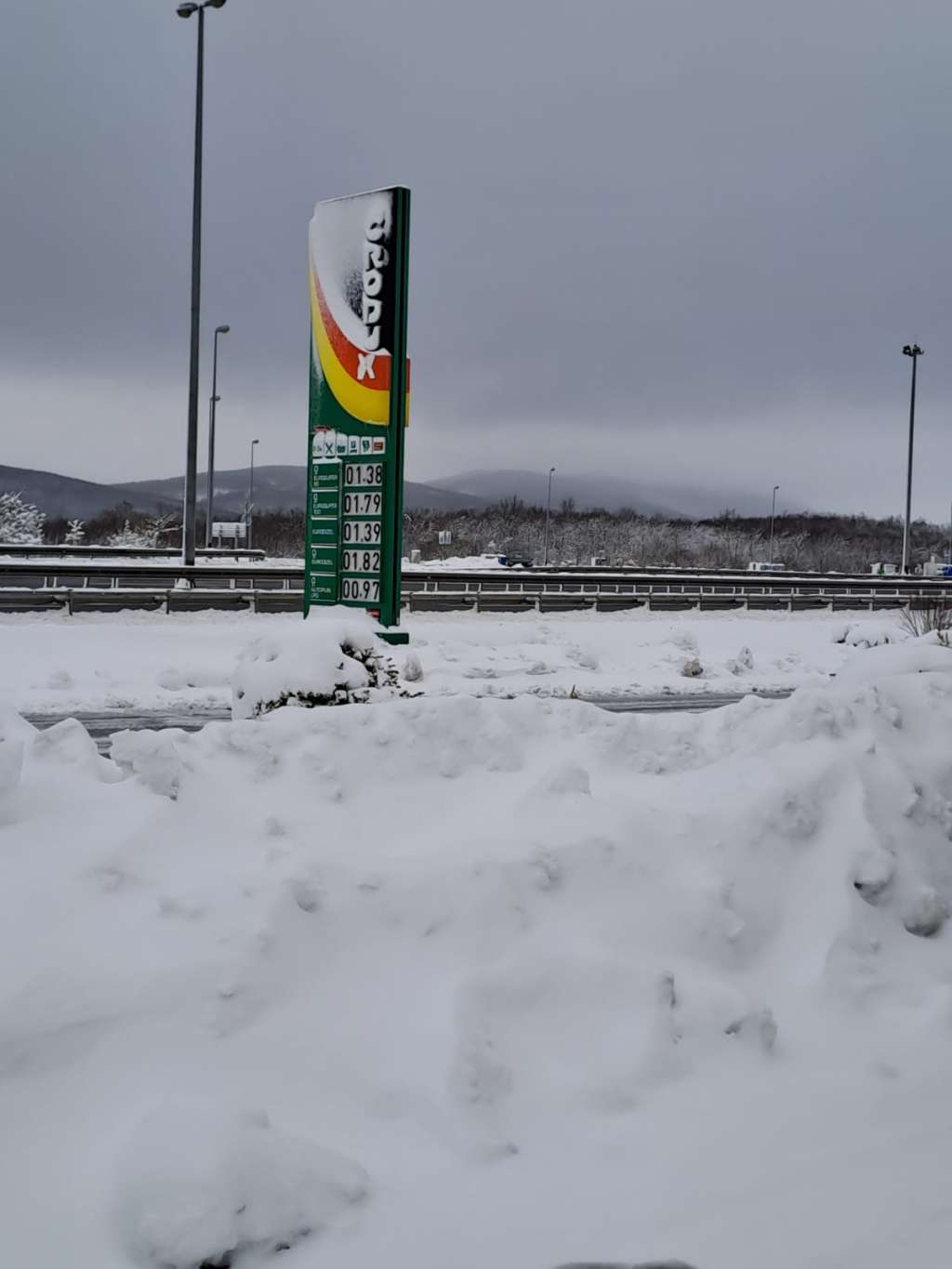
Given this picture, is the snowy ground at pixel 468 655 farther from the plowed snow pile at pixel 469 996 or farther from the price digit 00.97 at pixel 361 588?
the plowed snow pile at pixel 469 996

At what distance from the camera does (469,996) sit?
13.8 feet

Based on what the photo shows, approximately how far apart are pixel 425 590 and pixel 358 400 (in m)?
13.1

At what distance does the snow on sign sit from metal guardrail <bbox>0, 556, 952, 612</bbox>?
7.18 metres

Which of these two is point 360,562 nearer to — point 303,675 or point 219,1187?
point 303,675

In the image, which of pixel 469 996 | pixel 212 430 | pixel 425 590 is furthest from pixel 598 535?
pixel 469 996

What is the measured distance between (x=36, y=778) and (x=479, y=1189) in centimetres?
287

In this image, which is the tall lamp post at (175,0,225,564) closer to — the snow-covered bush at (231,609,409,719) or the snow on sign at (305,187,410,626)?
the snow on sign at (305,187,410,626)

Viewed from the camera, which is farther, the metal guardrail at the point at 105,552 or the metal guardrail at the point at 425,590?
the metal guardrail at the point at 105,552

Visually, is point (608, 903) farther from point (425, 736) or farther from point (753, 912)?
point (425, 736)

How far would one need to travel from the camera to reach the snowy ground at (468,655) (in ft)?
52.4

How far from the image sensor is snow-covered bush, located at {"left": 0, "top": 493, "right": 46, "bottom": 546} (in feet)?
211

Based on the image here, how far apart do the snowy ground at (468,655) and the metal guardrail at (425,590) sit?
52cm

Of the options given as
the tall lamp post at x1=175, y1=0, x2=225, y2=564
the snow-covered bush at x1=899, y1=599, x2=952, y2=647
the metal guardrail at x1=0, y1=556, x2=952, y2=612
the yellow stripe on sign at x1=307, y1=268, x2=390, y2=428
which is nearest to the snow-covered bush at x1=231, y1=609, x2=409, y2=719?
the yellow stripe on sign at x1=307, y1=268, x2=390, y2=428

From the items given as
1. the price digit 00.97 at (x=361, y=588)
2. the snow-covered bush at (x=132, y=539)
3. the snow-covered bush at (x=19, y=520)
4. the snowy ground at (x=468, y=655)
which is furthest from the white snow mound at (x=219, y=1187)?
the snow-covered bush at (x=132, y=539)
